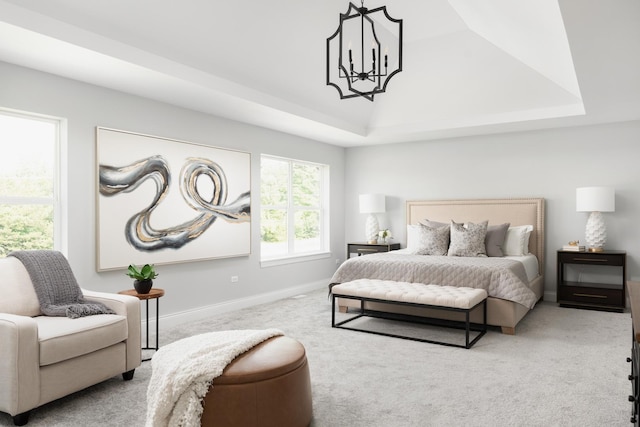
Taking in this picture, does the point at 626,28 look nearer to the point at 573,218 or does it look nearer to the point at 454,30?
the point at 454,30

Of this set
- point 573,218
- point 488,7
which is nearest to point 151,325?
point 488,7

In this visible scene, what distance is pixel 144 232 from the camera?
4.41 meters

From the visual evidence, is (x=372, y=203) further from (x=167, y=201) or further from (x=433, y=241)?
(x=167, y=201)

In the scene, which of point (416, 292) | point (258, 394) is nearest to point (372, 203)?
point (416, 292)

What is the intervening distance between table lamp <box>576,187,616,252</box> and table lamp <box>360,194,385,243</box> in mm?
2684

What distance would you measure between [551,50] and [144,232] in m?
4.26

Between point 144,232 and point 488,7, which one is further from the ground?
point 488,7

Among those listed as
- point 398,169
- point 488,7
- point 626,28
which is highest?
point 488,7

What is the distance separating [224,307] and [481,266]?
9.45ft

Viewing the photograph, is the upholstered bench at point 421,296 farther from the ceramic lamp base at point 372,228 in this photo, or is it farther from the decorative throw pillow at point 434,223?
the ceramic lamp base at point 372,228

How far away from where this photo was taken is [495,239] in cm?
568

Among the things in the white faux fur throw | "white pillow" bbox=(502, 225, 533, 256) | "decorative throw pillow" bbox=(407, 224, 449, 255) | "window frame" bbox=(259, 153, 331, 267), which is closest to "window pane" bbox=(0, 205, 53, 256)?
the white faux fur throw

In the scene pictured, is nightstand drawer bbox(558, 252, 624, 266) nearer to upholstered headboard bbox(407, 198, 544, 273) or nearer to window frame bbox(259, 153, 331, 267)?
upholstered headboard bbox(407, 198, 544, 273)

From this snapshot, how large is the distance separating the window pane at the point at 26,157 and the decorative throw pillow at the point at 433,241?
4144 mm
